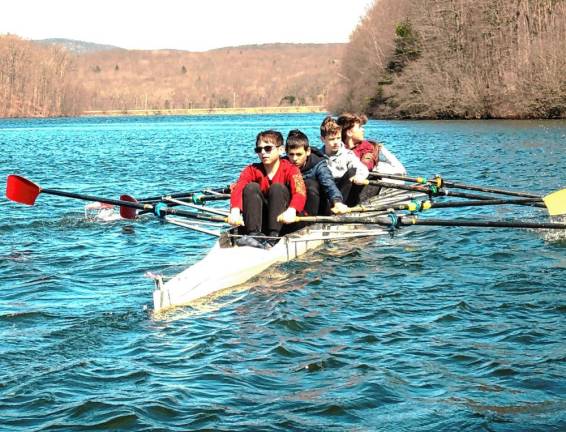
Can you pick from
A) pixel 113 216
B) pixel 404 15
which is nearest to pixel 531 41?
pixel 404 15

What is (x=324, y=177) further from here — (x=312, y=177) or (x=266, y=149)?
(x=266, y=149)

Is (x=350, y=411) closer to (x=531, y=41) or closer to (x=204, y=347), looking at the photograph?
(x=204, y=347)

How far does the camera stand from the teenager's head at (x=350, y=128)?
15.8 m

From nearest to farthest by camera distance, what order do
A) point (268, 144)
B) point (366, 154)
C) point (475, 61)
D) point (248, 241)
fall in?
point (268, 144)
point (248, 241)
point (366, 154)
point (475, 61)

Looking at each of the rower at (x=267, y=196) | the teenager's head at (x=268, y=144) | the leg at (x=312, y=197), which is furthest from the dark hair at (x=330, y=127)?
the teenager's head at (x=268, y=144)

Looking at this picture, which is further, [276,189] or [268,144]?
[276,189]

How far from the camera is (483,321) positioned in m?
9.40

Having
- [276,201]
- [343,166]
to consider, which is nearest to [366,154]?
[343,166]

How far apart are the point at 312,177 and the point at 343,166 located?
150 cm

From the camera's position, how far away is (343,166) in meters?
14.6

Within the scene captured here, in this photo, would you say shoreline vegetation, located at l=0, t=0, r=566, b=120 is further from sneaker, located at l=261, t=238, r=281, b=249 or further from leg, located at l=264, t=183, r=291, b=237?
leg, located at l=264, t=183, r=291, b=237

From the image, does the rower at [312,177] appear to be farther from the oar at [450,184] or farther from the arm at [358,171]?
the oar at [450,184]

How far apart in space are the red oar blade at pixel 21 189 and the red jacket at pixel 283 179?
145 inches

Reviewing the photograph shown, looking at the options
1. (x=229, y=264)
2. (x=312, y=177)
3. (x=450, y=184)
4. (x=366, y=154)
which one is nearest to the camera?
(x=229, y=264)
